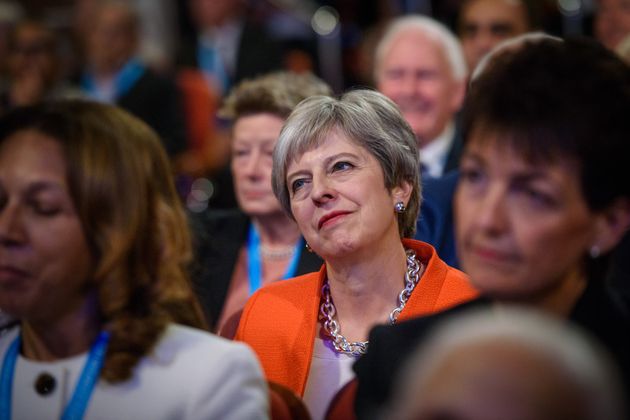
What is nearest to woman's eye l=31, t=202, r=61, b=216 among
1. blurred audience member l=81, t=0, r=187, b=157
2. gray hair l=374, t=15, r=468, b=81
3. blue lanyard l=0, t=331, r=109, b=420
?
blue lanyard l=0, t=331, r=109, b=420

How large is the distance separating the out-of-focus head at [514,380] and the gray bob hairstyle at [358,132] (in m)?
1.70

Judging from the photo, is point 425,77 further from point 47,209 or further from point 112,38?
point 47,209

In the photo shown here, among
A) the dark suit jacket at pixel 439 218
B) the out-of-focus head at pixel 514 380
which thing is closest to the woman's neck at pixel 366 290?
the dark suit jacket at pixel 439 218

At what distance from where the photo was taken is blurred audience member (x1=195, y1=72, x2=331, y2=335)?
3.88m

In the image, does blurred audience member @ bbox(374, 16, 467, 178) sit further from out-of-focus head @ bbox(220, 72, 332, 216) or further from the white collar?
out-of-focus head @ bbox(220, 72, 332, 216)

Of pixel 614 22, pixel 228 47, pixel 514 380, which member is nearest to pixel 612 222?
pixel 514 380

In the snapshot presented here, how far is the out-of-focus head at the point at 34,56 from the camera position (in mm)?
6535

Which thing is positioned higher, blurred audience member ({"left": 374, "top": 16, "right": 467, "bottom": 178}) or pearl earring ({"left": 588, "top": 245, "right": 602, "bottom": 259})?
pearl earring ({"left": 588, "top": 245, "right": 602, "bottom": 259})

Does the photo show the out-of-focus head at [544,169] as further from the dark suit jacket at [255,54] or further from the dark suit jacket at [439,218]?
the dark suit jacket at [255,54]

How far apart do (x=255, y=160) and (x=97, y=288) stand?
83.4 inches

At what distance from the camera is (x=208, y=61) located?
23.6 ft

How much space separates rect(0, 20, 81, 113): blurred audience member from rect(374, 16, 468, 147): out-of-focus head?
248 cm

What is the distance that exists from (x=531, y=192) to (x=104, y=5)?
6.05 metres

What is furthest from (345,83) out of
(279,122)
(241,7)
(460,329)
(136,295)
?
(460,329)
